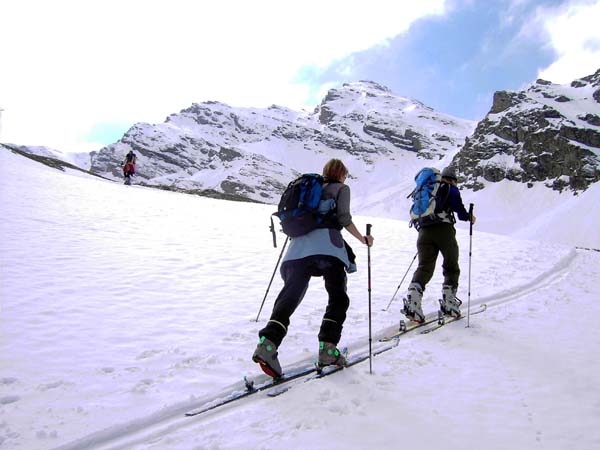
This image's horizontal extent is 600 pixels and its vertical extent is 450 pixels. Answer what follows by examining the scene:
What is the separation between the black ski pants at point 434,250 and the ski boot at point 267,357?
2982mm

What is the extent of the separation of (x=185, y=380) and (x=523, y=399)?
3191 mm

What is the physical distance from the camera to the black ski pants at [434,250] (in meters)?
6.04

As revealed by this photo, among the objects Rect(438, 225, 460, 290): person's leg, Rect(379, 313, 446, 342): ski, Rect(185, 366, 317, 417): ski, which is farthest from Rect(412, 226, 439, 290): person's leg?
Rect(185, 366, 317, 417): ski

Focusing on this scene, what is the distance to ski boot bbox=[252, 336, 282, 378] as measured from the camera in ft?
12.4

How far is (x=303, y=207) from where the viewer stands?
163 inches

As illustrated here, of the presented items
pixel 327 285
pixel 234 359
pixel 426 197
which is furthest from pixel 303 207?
pixel 426 197

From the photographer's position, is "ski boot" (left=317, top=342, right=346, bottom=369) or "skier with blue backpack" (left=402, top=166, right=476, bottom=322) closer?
"ski boot" (left=317, top=342, right=346, bottom=369)

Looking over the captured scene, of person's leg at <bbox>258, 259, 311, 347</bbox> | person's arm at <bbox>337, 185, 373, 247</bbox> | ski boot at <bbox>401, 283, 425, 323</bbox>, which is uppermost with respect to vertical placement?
person's arm at <bbox>337, 185, 373, 247</bbox>

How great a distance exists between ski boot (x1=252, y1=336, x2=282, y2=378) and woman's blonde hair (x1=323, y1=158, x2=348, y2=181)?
73.9 inches

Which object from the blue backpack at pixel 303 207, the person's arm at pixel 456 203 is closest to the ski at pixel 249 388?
the blue backpack at pixel 303 207

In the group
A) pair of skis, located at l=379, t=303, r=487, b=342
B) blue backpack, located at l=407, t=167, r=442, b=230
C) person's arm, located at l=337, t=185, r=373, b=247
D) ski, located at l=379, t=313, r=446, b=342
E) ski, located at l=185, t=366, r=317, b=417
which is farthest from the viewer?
blue backpack, located at l=407, t=167, r=442, b=230

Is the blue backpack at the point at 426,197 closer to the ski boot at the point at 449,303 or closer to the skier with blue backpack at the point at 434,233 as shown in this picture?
the skier with blue backpack at the point at 434,233

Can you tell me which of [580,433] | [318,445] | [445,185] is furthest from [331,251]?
[445,185]

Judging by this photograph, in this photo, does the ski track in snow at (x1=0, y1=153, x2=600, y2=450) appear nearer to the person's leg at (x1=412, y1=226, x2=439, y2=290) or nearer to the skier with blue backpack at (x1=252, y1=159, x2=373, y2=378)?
the skier with blue backpack at (x1=252, y1=159, x2=373, y2=378)
